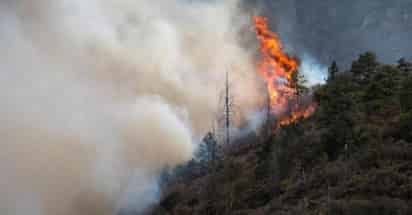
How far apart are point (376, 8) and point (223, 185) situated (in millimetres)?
77256

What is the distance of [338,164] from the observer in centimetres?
2600

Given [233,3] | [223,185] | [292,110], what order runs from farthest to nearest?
[233,3]
[292,110]
[223,185]

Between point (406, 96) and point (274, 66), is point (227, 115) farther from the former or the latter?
point (274, 66)

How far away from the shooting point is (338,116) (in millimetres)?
31141

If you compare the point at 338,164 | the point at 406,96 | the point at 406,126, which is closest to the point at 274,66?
the point at 406,96

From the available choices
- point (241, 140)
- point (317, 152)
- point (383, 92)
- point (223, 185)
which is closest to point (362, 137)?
point (317, 152)

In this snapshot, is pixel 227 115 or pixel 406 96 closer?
pixel 406 96

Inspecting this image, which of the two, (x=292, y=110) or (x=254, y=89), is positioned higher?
(x=254, y=89)

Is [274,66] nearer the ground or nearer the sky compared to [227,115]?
nearer the sky

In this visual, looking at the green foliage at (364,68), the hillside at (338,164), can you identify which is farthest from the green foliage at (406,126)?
the green foliage at (364,68)

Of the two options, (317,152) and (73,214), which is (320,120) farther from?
(73,214)

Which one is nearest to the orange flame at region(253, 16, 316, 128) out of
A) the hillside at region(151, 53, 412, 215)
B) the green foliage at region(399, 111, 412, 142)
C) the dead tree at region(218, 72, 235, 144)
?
the dead tree at region(218, 72, 235, 144)

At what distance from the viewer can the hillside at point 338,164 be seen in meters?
19.9

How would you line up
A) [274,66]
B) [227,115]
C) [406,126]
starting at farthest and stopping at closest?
[274,66] < [227,115] < [406,126]
